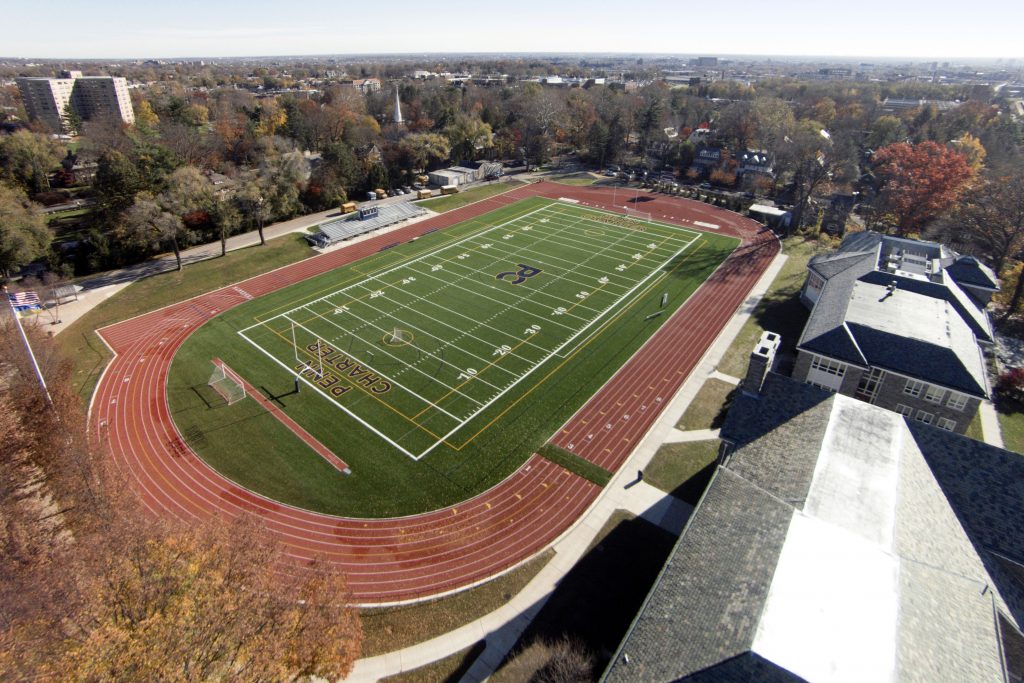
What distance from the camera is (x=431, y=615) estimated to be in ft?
78.0

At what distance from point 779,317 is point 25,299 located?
6844cm

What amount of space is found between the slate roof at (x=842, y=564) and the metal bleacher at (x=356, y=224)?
54455 mm

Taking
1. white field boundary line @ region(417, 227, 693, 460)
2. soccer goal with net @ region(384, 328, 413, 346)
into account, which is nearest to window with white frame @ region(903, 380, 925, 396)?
white field boundary line @ region(417, 227, 693, 460)

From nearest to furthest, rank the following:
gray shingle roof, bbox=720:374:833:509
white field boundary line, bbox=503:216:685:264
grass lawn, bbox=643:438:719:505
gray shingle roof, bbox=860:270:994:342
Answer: gray shingle roof, bbox=720:374:833:509, grass lawn, bbox=643:438:719:505, gray shingle roof, bbox=860:270:994:342, white field boundary line, bbox=503:216:685:264

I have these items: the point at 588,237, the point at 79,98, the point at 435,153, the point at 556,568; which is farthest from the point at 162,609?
the point at 79,98

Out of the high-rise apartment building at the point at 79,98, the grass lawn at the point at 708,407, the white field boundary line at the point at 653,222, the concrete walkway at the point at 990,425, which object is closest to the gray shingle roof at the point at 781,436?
the grass lawn at the point at 708,407

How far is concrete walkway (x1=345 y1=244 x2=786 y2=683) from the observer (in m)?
21.9

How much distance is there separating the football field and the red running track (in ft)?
18.0

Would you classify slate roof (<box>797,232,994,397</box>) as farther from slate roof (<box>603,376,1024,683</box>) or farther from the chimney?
the chimney

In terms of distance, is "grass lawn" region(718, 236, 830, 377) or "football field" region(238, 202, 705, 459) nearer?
"football field" region(238, 202, 705, 459)

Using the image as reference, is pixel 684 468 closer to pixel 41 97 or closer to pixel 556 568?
pixel 556 568

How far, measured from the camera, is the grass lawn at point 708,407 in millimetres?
35281

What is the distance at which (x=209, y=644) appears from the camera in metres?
14.8

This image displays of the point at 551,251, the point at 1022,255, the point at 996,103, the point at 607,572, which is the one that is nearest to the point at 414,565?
the point at 607,572
